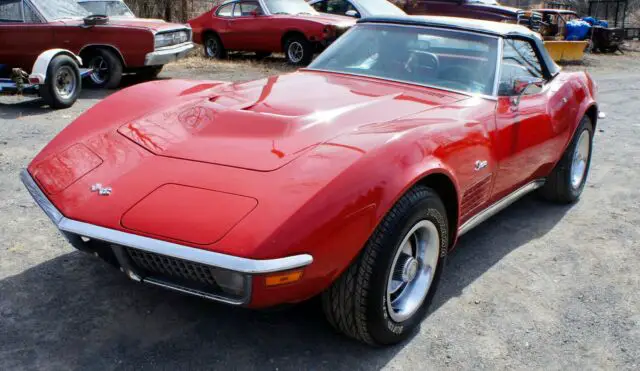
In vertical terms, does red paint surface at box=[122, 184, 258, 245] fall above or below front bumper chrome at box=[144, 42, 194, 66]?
below

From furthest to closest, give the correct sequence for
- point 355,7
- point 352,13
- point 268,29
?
point 355,7
point 268,29
point 352,13

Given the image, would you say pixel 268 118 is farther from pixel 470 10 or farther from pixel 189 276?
pixel 470 10

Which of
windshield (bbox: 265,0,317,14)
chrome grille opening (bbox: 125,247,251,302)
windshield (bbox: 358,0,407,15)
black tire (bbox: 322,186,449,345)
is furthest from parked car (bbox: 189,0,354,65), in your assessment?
chrome grille opening (bbox: 125,247,251,302)

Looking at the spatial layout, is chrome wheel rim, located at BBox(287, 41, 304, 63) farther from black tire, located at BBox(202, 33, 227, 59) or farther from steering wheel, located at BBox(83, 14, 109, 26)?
steering wheel, located at BBox(83, 14, 109, 26)

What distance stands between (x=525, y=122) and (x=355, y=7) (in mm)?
9712

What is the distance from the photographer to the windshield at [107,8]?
33.9 feet

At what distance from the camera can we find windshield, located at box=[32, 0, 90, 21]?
900cm

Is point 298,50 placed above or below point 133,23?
below

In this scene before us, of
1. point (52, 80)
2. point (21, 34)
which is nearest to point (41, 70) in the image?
point (52, 80)

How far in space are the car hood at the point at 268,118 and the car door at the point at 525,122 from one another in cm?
38

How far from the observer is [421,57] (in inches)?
155

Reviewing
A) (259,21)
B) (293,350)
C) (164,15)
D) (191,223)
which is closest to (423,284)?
(293,350)

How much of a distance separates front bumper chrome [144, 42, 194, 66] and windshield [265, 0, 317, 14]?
10.7 feet

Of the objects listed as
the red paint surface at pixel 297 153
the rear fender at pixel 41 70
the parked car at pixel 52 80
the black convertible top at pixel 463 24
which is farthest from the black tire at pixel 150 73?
the red paint surface at pixel 297 153
